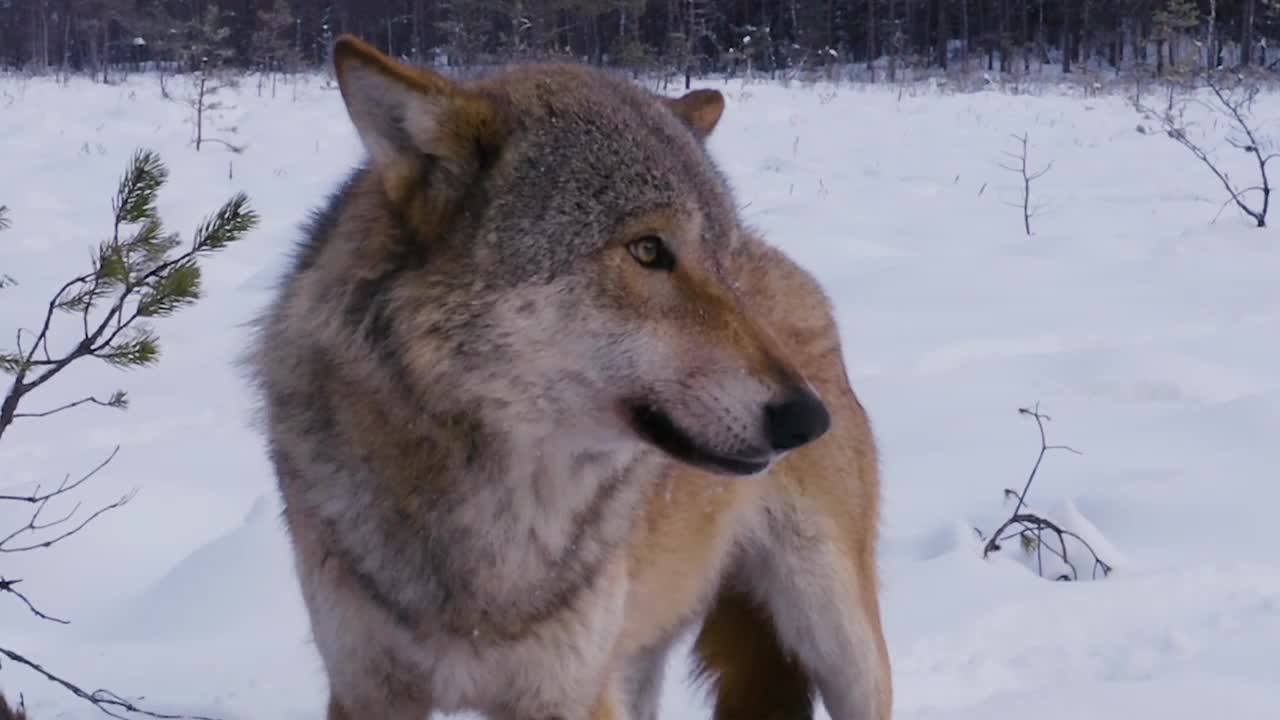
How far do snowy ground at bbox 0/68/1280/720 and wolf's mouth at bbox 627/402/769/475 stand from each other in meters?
1.56

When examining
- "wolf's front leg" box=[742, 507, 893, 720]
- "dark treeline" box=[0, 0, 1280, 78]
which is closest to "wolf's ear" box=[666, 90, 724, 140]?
"wolf's front leg" box=[742, 507, 893, 720]

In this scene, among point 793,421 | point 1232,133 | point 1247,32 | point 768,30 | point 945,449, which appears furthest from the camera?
point 768,30

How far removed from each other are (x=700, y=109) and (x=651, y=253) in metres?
0.69

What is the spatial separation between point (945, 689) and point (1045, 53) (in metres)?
43.9

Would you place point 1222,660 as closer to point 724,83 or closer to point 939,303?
point 939,303

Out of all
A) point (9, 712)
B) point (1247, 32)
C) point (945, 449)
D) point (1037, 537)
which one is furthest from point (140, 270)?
point (1247, 32)

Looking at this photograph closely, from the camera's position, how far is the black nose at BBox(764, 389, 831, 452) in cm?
210


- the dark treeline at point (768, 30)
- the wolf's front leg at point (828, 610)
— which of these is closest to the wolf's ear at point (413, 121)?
the wolf's front leg at point (828, 610)

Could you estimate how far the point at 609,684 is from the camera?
2.64 m

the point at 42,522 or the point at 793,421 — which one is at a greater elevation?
the point at 793,421

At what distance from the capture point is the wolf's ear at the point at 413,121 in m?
2.08

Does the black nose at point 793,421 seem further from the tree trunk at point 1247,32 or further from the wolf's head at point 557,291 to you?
the tree trunk at point 1247,32

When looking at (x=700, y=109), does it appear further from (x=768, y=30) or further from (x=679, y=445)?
(x=768, y=30)

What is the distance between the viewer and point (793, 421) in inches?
82.5
